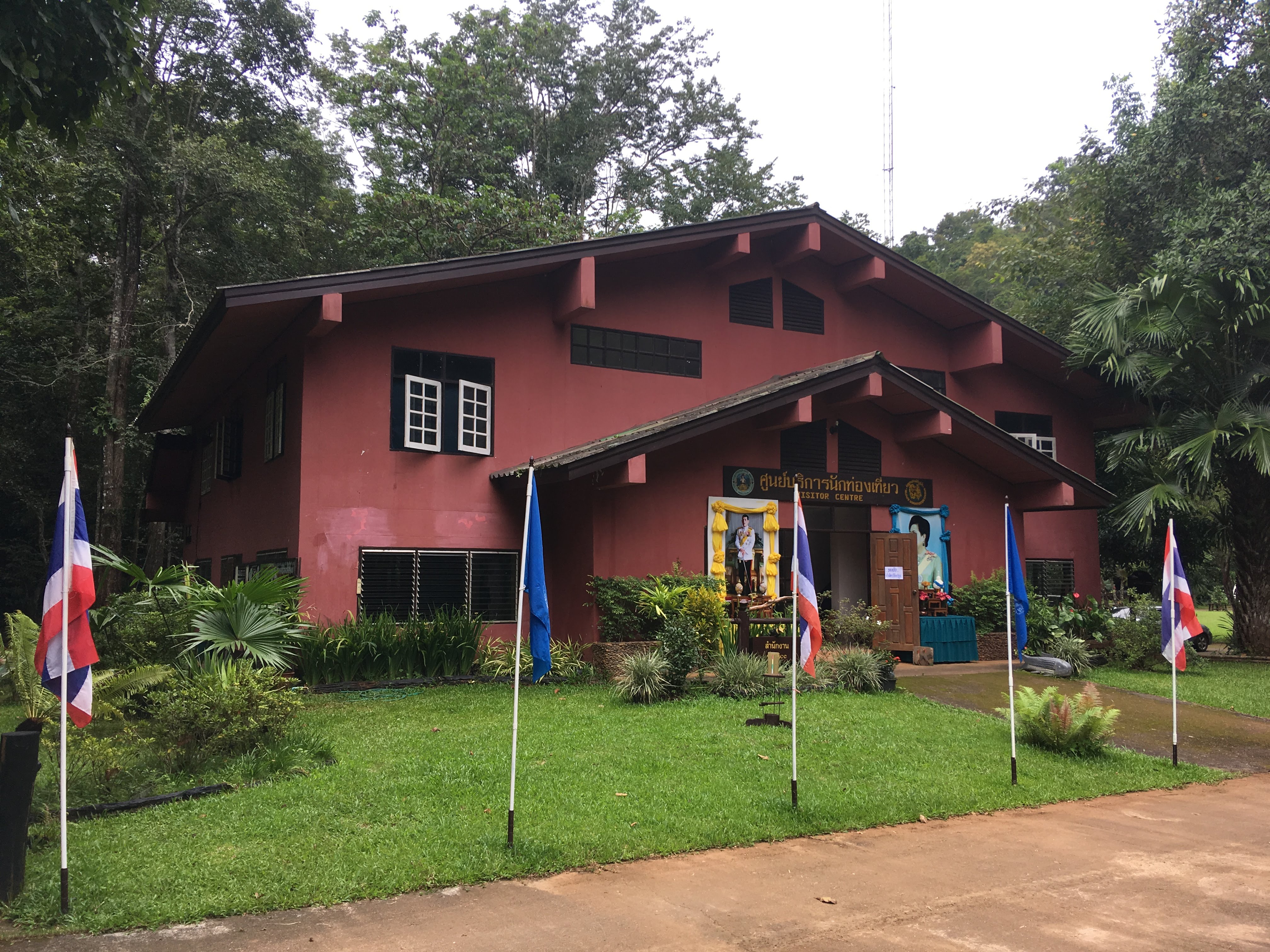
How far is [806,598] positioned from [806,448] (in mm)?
8410

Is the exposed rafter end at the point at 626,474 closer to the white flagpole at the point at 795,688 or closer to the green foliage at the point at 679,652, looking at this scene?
the green foliage at the point at 679,652

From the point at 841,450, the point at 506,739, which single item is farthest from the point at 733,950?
the point at 841,450

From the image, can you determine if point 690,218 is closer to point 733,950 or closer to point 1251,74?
point 1251,74

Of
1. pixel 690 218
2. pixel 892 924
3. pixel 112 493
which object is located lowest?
pixel 892 924

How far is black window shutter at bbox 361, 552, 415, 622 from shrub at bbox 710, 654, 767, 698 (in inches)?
204

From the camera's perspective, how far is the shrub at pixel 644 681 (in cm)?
1198

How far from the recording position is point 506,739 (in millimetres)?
9648

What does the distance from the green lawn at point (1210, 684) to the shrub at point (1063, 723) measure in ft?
12.4

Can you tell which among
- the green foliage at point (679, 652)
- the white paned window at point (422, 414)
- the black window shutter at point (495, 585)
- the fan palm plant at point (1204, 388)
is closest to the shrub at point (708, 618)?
the green foliage at point (679, 652)

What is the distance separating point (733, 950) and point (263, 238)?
2551 cm

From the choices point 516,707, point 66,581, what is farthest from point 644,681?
point 66,581

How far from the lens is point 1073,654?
48.0 feet

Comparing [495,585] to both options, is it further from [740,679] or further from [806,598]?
[806,598]

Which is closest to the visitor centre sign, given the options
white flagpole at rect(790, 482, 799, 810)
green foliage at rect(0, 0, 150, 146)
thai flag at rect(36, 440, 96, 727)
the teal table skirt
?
the teal table skirt
